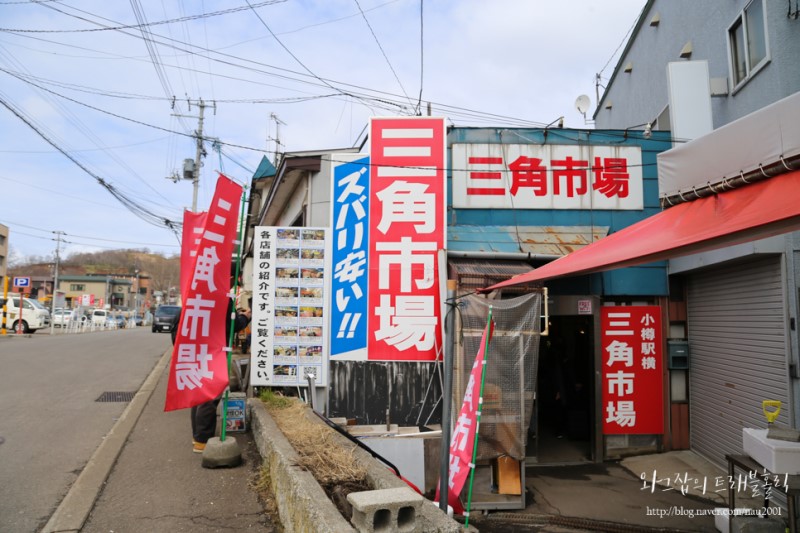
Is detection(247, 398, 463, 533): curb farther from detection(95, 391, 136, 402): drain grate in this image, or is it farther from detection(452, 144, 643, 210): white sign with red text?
detection(452, 144, 643, 210): white sign with red text

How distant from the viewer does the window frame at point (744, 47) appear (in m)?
7.10

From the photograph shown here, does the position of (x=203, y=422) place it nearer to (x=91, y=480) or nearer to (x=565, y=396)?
(x=91, y=480)

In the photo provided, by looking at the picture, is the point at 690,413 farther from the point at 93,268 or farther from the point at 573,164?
the point at 93,268

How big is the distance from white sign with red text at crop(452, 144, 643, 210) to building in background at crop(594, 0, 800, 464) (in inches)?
46.6

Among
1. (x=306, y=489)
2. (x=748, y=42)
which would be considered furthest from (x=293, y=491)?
(x=748, y=42)

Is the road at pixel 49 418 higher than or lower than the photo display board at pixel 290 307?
lower

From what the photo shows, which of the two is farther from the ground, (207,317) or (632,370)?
(207,317)

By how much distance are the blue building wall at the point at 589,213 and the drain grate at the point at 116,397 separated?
22.5ft

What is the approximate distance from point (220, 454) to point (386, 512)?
3286 millimetres

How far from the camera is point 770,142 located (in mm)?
3100

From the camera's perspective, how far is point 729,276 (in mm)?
7723

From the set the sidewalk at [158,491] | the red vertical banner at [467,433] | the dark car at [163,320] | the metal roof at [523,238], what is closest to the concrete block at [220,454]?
the sidewalk at [158,491]

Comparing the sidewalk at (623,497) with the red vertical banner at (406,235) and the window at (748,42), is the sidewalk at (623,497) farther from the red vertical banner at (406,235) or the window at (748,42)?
the window at (748,42)

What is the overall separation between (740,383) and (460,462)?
490 centimetres
